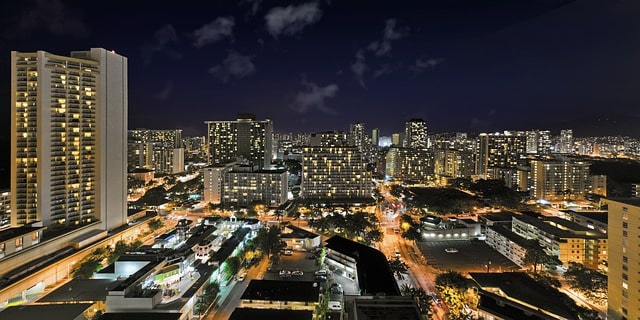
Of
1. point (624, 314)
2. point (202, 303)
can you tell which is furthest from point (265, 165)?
point (624, 314)

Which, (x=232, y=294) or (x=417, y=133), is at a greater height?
(x=417, y=133)

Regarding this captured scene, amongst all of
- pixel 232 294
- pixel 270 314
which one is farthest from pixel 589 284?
pixel 232 294

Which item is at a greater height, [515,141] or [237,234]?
[515,141]

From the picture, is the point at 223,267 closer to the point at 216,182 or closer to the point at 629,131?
the point at 216,182

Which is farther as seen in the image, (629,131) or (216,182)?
(629,131)

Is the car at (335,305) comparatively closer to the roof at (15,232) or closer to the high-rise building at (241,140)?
the roof at (15,232)

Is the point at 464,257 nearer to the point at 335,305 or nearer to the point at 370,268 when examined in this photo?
the point at 370,268
